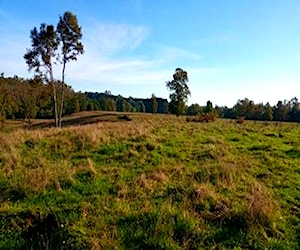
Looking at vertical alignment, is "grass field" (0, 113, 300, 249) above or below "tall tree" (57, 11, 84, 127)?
below

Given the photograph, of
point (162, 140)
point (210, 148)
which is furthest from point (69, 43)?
point (210, 148)

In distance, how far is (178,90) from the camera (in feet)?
224

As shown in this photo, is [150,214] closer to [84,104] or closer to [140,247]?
[140,247]

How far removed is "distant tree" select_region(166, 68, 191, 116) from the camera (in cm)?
6762

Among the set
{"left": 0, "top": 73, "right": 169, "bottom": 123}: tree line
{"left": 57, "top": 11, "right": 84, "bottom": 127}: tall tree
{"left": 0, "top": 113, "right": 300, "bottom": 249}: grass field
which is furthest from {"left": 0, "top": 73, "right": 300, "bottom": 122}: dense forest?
{"left": 0, "top": 113, "right": 300, "bottom": 249}: grass field

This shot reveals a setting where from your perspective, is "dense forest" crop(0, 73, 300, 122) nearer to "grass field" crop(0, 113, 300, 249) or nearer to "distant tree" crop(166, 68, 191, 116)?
"distant tree" crop(166, 68, 191, 116)

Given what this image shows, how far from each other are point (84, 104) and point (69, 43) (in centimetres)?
6700

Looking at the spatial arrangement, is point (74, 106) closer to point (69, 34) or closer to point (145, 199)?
point (69, 34)

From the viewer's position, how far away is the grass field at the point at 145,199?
711 cm

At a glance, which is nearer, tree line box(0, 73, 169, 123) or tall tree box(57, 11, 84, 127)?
tall tree box(57, 11, 84, 127)

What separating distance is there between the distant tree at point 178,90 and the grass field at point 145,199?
53577 mm

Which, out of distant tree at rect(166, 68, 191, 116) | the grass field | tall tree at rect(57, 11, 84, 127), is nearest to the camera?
the grass field

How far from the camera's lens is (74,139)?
1627cm

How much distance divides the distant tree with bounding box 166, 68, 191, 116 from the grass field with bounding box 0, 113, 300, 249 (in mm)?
53577
